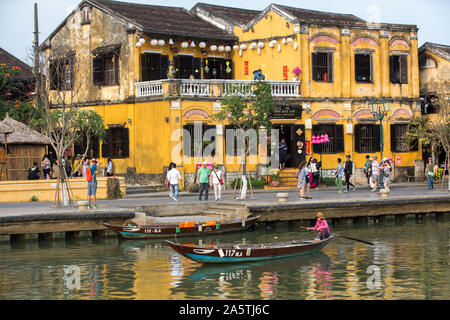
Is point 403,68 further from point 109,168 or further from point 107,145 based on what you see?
point 109,168

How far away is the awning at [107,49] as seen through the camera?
39.9 m

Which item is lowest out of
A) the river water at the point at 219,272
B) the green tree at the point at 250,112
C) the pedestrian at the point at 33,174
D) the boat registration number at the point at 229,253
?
the river water at the point at 219,272

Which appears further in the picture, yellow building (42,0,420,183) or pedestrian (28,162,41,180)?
yellow building (42,0,420,183)

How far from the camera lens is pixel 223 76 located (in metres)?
43.3

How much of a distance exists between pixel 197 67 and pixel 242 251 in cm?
2204

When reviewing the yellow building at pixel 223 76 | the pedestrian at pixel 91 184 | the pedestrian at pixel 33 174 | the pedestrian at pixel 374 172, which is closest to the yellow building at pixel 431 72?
the yellow building at pixel 223 76

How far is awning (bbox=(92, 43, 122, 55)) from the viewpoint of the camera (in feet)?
131

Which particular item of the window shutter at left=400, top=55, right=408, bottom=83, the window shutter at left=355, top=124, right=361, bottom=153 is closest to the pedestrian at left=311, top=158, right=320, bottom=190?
the window shutter at left=355, top=124, right=361, bottom=153

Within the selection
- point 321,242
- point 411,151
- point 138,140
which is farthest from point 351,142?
point 321,242

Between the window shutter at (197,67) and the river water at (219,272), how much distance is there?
640 inches

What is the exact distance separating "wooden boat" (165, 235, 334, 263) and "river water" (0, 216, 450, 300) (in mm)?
223

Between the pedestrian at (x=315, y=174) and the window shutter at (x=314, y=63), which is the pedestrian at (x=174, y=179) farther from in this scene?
the window shutter at (x=314, y=63)

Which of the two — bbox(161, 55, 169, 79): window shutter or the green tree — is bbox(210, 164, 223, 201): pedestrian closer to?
the green tree

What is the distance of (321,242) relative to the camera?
23.1 m
